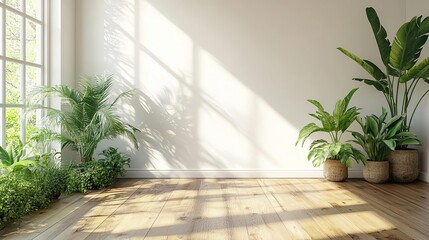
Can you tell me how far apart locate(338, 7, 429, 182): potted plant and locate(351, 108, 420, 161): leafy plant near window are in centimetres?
6

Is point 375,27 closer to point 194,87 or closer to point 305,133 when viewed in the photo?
point 305,133

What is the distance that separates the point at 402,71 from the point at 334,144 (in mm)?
1047

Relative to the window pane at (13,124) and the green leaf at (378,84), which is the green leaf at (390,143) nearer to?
the green leaf at (378,84)

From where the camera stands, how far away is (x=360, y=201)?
2.82 m

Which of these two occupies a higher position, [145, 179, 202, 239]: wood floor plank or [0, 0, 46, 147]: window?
[0, 0, 46, 147]: window

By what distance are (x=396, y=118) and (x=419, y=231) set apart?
5.37 ft

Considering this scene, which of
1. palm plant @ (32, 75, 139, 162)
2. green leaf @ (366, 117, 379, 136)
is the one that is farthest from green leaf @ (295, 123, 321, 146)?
palm plant @ (32, 75, 139, 162)

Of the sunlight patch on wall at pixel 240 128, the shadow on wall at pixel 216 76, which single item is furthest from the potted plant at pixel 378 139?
the sunlight patch on wall at pixel 240 128

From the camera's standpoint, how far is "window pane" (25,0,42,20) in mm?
3137

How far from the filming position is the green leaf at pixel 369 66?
138 inches

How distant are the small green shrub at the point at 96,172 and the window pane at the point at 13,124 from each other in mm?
520

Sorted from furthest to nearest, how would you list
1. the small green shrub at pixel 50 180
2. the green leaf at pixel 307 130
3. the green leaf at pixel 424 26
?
the green leaf at pixel 307 130 → the green leaf at pixel 424 26 → the small green shrub at pixel 50 180

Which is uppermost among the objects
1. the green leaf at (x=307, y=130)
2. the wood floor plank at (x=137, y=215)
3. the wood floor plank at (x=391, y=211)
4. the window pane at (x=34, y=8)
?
the window pane at (x=34, y=8)

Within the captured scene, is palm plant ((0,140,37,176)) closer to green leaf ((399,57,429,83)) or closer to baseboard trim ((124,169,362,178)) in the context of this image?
baseboard trim ((124,169,362,178))
